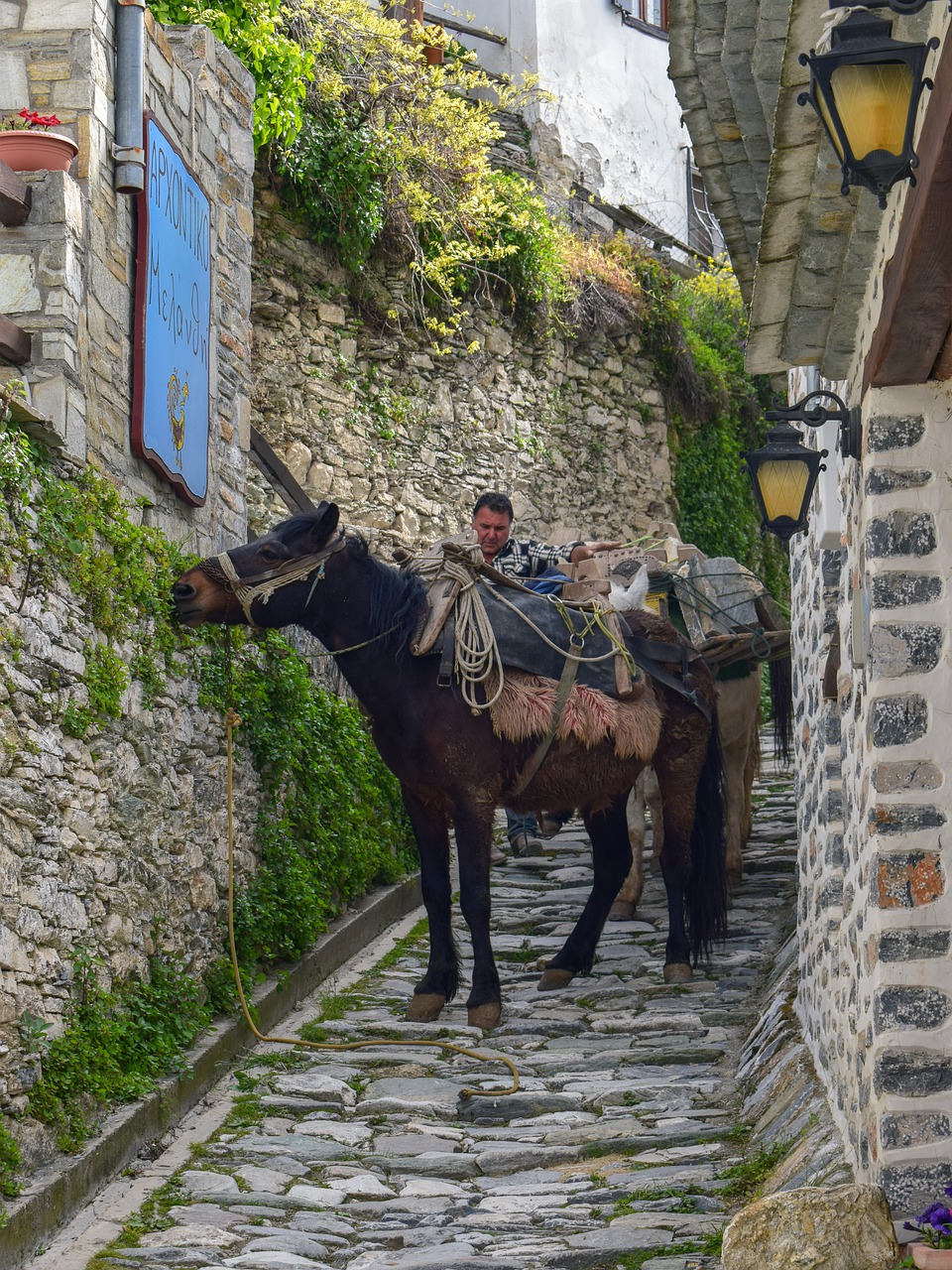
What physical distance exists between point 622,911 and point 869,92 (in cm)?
687

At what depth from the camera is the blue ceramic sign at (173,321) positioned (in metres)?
6.86

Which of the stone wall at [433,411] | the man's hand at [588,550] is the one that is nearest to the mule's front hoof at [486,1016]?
the man's hand at [588,550]

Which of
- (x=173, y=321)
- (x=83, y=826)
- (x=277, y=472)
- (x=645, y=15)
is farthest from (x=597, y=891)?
(x=645, y=15)

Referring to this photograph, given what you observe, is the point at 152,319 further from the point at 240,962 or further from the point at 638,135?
the point at 638,135

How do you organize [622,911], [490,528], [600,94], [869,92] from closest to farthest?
[869,92] → [490,528] → [622,911] → [600,94]

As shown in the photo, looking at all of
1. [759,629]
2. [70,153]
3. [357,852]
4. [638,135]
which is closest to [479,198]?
[638,135]

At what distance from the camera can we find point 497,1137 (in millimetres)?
5969

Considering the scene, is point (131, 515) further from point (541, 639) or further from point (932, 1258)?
point (932, 1258)

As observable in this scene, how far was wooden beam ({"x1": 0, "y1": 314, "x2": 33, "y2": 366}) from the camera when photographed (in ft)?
18.6

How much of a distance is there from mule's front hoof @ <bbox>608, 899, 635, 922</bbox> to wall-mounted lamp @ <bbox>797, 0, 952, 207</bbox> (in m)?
6.65

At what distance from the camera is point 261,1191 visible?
5.27 m

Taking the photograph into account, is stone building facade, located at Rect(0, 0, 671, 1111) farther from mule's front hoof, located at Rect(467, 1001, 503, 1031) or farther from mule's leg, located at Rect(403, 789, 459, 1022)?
mule's front hoof, located at Rect(467, 1001, 503, 1031)

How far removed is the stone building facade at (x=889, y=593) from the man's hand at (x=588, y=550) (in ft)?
15.7

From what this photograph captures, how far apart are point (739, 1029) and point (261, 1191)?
9.00 ft
